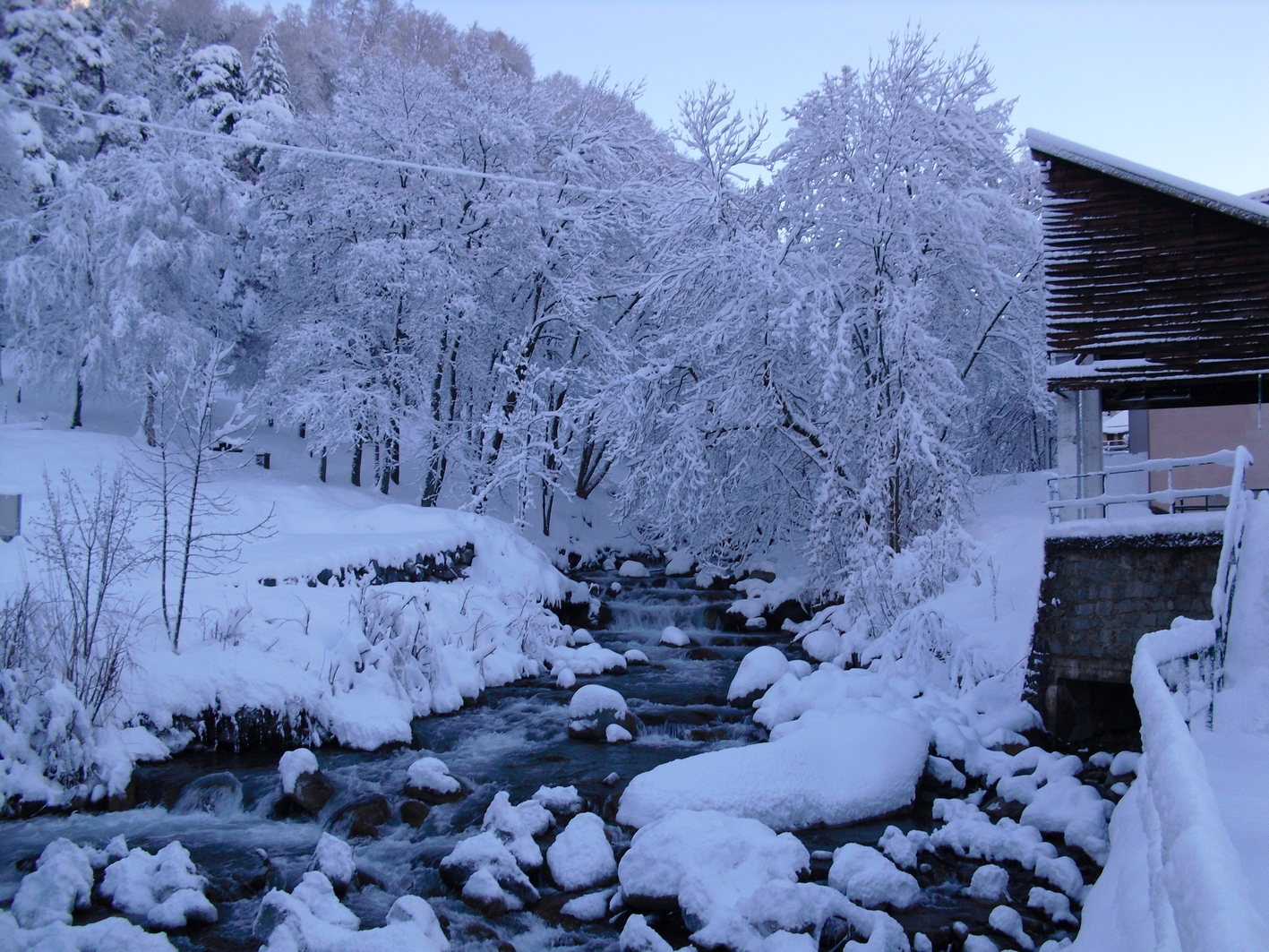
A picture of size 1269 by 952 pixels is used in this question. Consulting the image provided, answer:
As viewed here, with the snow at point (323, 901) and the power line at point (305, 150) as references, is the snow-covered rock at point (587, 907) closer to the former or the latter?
the snow at point (323, 901)

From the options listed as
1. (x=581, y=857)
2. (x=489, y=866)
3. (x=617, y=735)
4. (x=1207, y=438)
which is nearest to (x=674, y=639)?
(x=617, y=735)

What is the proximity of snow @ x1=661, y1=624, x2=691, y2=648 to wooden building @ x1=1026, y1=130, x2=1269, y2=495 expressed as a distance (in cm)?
704

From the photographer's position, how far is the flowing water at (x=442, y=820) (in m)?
6.09

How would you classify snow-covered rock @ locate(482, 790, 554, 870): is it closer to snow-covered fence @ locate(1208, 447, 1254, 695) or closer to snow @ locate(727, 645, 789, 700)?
snow @ locate(727, 645, 789, 700)

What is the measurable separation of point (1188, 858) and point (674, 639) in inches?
542

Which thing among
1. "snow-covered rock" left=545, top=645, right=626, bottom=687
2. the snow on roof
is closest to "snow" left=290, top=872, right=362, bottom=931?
"snow-covered rock" left=545, top=645, right=626, bottom=687

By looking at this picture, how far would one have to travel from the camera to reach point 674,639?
1567cm

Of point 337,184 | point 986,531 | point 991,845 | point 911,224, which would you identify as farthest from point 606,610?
point 337,184

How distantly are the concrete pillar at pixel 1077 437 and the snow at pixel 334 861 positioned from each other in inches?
366

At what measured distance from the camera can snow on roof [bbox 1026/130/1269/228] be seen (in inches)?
436

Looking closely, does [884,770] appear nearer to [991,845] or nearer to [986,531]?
[991,845]

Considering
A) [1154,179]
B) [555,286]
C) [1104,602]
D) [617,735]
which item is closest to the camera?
[1104,602]

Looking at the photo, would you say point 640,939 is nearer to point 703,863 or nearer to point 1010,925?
point 703,863

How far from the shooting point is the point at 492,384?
23828 mm
